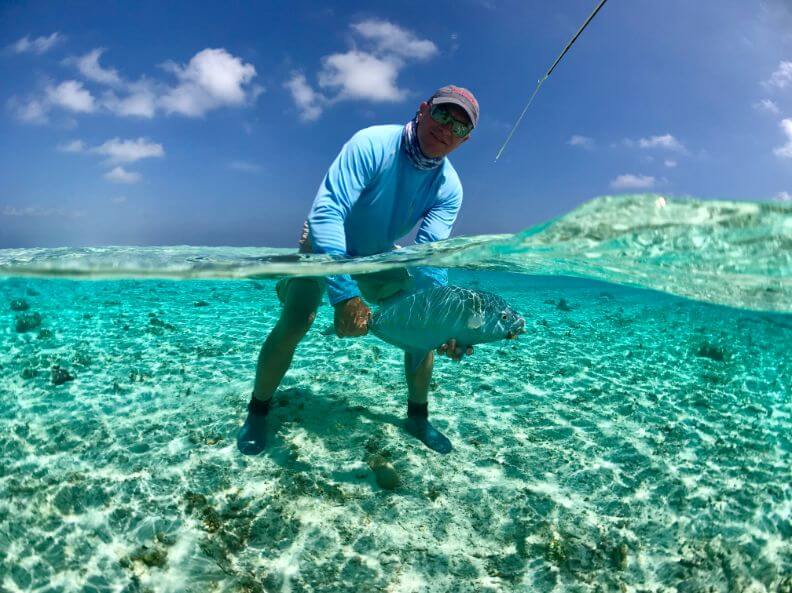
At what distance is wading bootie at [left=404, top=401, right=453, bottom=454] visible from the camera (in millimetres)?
4859

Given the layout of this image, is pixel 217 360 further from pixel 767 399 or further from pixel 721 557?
pixel 767 399

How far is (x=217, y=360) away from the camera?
24.7ft

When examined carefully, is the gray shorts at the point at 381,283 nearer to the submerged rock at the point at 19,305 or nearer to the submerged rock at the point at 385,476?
the submerged rock at the point at 385,476

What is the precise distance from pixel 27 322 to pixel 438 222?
9911 millimetres

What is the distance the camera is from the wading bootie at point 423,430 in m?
4.86

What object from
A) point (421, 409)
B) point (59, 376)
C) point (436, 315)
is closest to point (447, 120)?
point (436, 315)

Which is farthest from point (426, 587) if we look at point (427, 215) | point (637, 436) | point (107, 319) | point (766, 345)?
point (766, 345)

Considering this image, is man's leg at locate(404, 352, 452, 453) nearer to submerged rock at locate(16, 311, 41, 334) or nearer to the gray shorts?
the gray shorts

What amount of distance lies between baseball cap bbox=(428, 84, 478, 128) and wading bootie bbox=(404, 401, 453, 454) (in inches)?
128

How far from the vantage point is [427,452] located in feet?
15.7

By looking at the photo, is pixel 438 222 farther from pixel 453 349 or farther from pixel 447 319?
pixel 453 349

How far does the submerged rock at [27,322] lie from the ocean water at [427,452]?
284 mm

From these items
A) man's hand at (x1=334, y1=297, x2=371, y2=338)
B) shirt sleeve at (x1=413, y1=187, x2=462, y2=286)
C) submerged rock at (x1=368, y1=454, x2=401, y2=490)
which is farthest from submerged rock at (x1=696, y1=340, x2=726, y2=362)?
man's hand at (x1=334, y1=297, x2=371, y2=338)

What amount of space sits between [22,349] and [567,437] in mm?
9773
